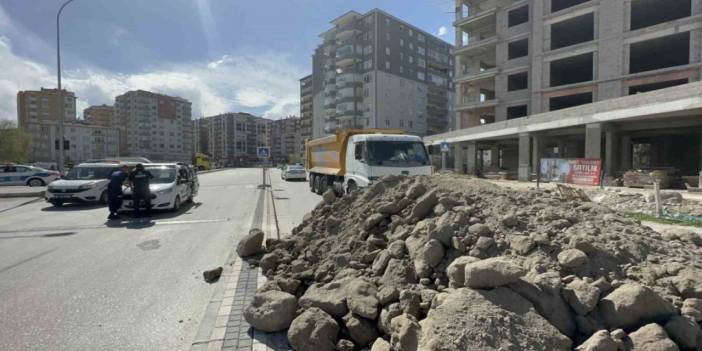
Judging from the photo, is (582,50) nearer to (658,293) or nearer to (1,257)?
(658,293)

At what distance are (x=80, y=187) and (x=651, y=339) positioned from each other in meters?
15.9

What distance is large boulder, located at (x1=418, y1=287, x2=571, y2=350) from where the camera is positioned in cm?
Answer: 243

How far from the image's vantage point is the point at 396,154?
1212 centimetres

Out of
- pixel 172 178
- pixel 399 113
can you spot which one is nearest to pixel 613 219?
pixel 172 178

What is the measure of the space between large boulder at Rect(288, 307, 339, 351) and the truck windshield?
348 inches

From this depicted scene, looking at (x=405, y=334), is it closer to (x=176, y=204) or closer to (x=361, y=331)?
(x=361, y=331)

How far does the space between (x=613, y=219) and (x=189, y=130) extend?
141617 millimetres

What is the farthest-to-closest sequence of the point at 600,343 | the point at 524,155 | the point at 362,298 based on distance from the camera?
the point at 524,155
the point at 362,298
the point at 600,343

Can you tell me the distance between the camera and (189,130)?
129m

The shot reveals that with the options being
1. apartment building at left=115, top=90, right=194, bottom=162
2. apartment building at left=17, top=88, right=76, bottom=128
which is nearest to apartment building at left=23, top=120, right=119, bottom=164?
apartment building at left=17, top=88, right=76, bottom=128

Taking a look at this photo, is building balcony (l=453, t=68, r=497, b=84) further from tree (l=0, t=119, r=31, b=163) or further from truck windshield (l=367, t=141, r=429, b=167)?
tree (l=0, t=119, r=31, b=163)

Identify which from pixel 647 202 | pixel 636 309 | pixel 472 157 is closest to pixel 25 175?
pixel 636 309

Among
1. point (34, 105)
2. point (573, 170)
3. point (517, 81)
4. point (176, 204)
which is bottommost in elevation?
point (176, 204)

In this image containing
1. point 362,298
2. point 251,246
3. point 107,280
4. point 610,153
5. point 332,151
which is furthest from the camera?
point 610,153
